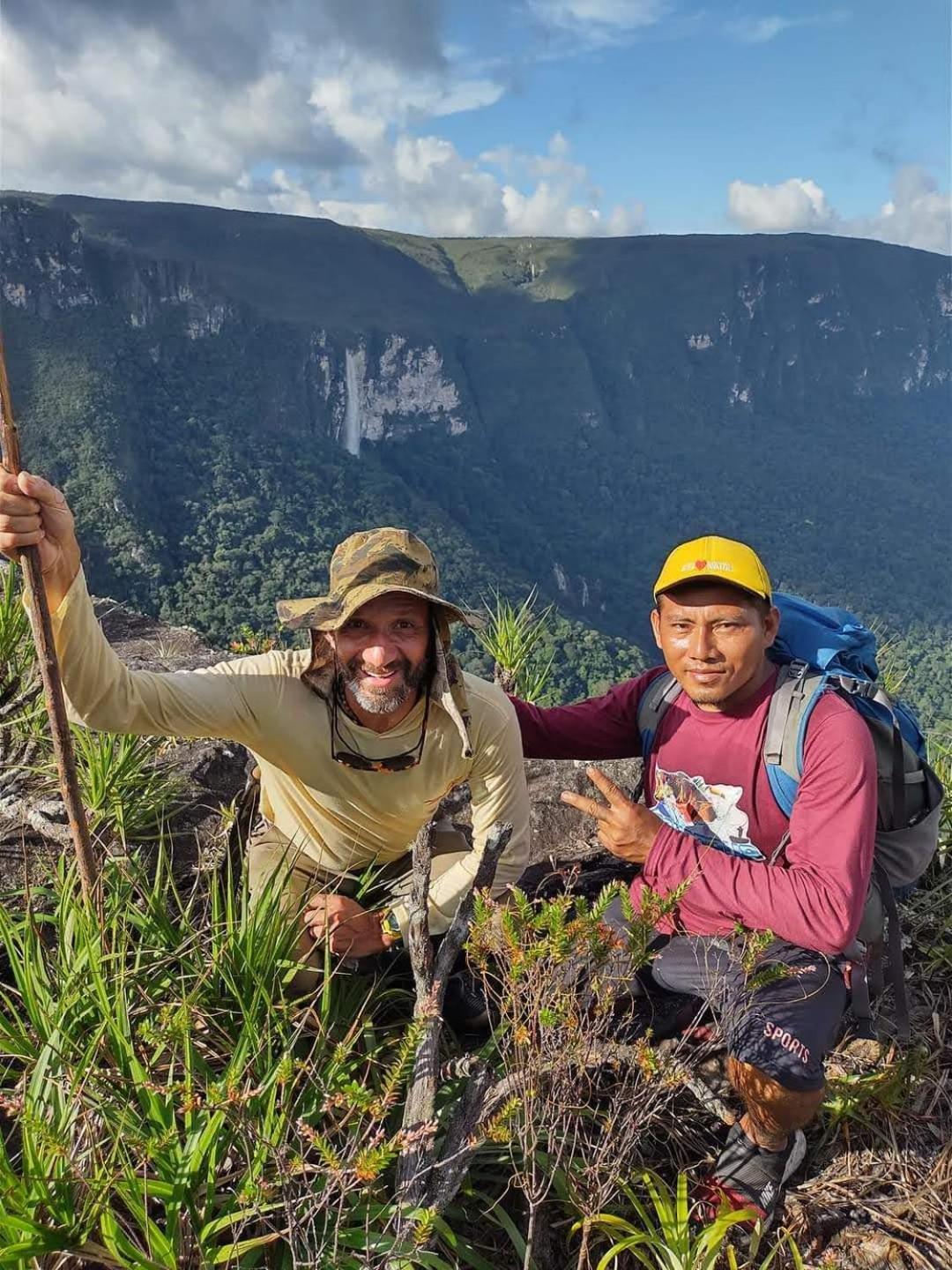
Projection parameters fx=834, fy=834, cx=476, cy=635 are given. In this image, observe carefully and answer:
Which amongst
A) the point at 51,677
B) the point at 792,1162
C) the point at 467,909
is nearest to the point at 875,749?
the point at 792,1162

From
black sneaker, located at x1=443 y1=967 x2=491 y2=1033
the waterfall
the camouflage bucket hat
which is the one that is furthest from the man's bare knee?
the waterfall

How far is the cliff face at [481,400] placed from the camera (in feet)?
193

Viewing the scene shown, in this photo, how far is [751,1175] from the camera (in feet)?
6.47

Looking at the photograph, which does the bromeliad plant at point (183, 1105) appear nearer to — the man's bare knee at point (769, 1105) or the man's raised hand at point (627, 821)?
the man's raised hand at point (627, 821)

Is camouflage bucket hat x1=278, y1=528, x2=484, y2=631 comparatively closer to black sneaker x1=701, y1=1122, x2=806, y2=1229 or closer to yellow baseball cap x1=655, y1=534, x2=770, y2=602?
yellow baseball cap x1=655, y1=534, x2=770, y2=602

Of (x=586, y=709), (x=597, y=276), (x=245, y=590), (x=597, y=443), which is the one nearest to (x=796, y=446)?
(x=597, y=443)

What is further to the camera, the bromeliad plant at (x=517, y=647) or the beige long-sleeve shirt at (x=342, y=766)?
the bromeliad plant at (x=517, y=647)

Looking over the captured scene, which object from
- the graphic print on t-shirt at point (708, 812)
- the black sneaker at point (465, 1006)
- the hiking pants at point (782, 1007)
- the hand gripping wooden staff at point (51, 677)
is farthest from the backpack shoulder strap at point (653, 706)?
the hand gripping wooden staff at point (51, 677)

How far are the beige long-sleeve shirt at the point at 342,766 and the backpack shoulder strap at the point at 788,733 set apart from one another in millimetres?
685

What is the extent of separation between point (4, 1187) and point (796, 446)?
10618cm

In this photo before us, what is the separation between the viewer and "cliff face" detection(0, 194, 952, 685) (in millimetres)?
58844

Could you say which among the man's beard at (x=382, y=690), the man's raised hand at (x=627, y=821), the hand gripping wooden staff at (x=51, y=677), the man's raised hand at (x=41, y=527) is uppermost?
the man's raised hand at (x=41, y=527)

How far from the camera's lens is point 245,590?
39.2m

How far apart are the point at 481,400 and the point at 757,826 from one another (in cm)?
9824
